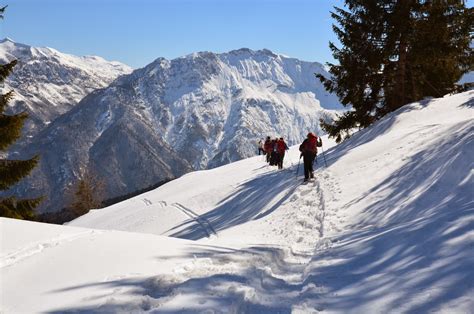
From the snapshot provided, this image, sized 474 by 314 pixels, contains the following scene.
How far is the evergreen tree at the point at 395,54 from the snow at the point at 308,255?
8.98m

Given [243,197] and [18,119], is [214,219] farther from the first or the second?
[18,119]

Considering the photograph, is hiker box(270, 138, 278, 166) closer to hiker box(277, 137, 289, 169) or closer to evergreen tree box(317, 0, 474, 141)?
hiker box(277, 137, 289, 169)

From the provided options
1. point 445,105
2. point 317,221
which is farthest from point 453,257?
point 445,105

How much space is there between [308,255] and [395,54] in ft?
63.2

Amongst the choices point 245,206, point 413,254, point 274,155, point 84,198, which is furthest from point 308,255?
point 84,198

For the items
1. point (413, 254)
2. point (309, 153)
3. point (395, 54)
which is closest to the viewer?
point (413, 254)

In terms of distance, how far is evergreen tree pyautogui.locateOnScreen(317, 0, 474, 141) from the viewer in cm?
2253

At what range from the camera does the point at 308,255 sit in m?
8.72

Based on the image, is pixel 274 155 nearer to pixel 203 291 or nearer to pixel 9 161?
pixel 9 161

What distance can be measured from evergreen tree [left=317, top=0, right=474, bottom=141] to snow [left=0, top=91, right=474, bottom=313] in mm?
8977

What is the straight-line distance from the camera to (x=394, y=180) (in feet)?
43.3

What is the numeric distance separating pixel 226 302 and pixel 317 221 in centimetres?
724

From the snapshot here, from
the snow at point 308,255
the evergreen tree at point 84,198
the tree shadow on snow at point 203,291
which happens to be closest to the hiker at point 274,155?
the snow at point 308,255

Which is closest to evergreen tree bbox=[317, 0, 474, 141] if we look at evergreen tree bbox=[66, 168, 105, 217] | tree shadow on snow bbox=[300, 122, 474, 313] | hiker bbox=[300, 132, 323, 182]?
hiker bbox=[300, 132, 323, 182]
